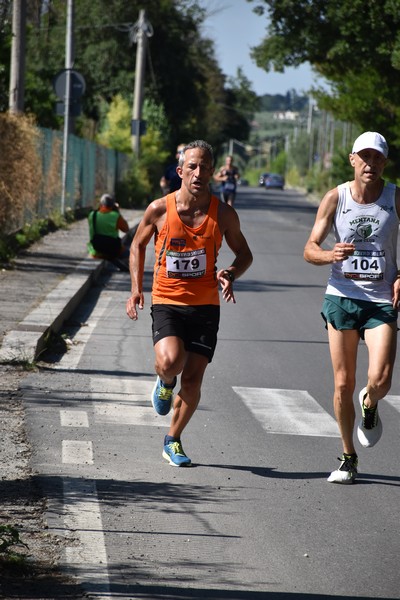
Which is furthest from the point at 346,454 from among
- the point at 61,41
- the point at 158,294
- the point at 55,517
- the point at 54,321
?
the point at 61,41

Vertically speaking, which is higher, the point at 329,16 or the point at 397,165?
the point at 329,16

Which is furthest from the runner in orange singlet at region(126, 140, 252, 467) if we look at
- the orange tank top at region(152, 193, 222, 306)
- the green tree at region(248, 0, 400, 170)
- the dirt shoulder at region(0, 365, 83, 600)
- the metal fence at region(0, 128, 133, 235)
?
the green tree at region(248, 0, 400, 170)

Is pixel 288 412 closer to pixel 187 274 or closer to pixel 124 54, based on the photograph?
pixel 187 274

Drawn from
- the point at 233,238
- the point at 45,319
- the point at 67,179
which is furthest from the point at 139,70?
the point at 233,238

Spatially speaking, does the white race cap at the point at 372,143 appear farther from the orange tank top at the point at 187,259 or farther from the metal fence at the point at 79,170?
the metal fence at the point at 79,170

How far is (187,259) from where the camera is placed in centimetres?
753

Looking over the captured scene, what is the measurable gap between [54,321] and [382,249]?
6238 mm

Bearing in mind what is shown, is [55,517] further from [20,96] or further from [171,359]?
[20,96]

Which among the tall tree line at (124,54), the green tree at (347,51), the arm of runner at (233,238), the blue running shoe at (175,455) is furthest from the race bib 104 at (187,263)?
the tall tree line at (124,54)

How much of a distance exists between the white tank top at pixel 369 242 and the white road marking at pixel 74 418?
2.26m

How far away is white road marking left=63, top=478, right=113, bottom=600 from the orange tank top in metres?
1.30

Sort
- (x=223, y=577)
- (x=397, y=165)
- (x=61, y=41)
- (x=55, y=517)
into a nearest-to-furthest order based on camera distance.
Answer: (x=223, y=577)
(x=55, y=517)
(x=397, y=165)
(x=61, y=41)

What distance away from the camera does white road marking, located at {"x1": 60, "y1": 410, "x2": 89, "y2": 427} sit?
28.5ft

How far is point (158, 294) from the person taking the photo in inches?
304
